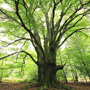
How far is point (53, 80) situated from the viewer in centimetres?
425

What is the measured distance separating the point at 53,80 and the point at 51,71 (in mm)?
508

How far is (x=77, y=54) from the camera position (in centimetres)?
678

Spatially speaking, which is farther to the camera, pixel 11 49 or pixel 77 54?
pixel 77 54

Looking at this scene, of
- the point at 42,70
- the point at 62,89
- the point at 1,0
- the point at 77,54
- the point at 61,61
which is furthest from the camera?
the point at 61,61

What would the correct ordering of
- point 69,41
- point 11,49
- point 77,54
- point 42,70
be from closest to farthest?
point 42,70, point 11,49, point 77,54, point 69,41

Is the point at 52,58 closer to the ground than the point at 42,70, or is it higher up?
higher up

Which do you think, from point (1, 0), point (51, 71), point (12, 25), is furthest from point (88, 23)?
point (1, 0)

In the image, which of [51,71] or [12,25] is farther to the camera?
[51,71]

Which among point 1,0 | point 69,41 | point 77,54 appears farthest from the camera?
point 69,41

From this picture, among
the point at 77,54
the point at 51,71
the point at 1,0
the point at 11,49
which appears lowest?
the point at 51,71

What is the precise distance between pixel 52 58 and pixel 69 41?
505cm

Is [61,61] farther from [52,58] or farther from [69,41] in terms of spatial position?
[52,58]

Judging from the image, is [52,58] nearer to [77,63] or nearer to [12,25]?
[12,25]

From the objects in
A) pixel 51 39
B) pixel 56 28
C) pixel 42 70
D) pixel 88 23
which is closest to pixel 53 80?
pixel 42 70
